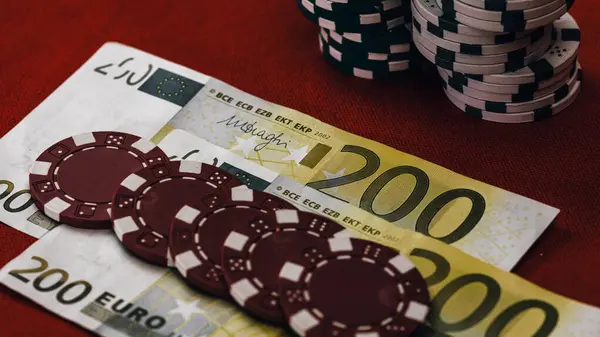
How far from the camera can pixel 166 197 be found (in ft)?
6.16

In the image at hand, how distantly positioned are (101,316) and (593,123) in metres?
1.15

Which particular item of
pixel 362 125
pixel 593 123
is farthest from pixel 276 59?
pixel 593 123

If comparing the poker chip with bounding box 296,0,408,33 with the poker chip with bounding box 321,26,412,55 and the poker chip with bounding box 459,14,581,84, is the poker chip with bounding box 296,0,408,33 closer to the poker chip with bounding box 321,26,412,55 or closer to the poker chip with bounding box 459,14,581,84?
the poker chip with bounding box 321,26,412,55

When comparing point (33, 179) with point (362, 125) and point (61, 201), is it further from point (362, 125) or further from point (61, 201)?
point (362, 125)

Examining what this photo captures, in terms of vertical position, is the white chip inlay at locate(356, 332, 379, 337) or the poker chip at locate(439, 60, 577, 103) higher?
the poker chip at locate(439, 60, 577, 103)

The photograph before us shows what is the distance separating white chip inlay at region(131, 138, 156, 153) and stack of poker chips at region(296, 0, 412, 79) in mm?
487

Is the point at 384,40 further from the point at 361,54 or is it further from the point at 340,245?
the point at 340,245

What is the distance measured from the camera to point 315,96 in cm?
225

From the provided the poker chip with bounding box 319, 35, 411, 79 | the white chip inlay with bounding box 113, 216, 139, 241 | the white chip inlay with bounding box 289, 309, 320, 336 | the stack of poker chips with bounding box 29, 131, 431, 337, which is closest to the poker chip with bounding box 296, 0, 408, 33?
the poker chip with bounding box 319, 35, 411, 79

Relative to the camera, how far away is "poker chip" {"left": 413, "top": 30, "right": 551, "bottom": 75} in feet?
6.51

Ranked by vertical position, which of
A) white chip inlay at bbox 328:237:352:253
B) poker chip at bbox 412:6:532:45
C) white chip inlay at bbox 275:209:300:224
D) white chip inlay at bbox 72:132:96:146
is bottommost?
white chip inlay at bbox 328:237:352:253

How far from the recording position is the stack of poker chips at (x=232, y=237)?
1.64 metres

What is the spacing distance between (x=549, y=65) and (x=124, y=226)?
3.14 ft

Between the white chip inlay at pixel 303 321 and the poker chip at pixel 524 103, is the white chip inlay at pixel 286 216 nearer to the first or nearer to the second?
the white chip inlay at pixel 303 321
